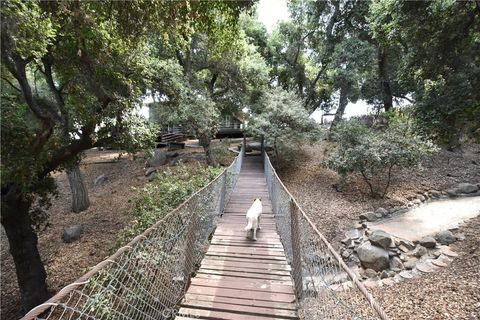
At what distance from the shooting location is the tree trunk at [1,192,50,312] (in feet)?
15.8

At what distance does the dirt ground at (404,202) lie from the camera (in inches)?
137

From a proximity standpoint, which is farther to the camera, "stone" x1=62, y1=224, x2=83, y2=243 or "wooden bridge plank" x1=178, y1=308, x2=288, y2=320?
"stone" x1=62, y1=224, x2=83, y2=243

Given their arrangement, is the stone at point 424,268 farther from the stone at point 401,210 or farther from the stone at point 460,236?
the stone at point 401,210

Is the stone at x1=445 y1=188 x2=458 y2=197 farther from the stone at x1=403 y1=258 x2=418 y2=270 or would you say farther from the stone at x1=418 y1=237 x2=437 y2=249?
the stone at x1=403 y1=258 x2=418 y2=270

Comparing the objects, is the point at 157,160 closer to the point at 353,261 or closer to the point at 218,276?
the point at 353,261

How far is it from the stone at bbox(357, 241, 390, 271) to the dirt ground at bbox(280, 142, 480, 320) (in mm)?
767

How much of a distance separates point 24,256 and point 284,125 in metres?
8.90

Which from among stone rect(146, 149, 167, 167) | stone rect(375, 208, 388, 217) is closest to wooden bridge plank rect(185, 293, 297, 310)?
stone rect(375, 208, 388, 217)

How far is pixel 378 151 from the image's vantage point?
8.05 meters

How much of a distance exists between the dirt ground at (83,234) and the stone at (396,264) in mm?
5305

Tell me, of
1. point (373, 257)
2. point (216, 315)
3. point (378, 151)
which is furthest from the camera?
point (378, 151)

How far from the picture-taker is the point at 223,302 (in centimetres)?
283

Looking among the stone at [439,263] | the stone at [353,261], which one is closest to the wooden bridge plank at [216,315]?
the stone at [353,261]

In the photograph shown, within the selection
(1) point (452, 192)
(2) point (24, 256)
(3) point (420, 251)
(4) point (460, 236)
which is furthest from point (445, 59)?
(2) point (24, 256)
